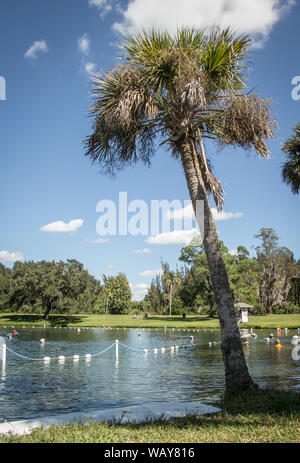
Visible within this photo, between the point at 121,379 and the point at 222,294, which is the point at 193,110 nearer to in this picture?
the point at 222,294

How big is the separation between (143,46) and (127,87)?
1.12 m

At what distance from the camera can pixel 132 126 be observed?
34.6 ft

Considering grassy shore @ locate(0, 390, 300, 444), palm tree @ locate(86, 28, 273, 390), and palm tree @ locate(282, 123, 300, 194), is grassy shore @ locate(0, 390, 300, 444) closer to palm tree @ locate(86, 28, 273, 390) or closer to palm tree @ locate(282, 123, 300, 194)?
palm tree @ locate(86, 28, 273, 390)

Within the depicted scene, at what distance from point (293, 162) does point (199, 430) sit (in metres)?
23.1

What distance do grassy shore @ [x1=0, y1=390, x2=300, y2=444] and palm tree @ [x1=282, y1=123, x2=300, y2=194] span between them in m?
20.9

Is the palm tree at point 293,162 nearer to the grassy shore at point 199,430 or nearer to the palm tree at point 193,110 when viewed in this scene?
the palm tree at point 193,110

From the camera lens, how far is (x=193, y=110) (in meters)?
10.5

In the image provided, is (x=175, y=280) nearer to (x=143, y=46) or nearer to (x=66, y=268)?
(x=66, y=268)

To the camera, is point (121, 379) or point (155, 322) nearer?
point (121, 379)

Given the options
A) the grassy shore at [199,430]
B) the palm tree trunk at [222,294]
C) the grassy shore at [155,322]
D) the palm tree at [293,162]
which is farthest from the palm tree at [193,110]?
the grassy shore at [155,322]

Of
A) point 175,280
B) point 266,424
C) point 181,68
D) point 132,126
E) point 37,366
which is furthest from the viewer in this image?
point 175,280

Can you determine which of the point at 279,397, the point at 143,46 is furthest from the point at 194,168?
the point at 279,397

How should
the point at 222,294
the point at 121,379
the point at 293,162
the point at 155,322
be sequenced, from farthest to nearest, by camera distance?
the point at 155,322
the point at 293,162
the point at 121,379
the point at 222,294

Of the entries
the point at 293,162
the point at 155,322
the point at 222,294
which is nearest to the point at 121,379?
the point at 222,294
